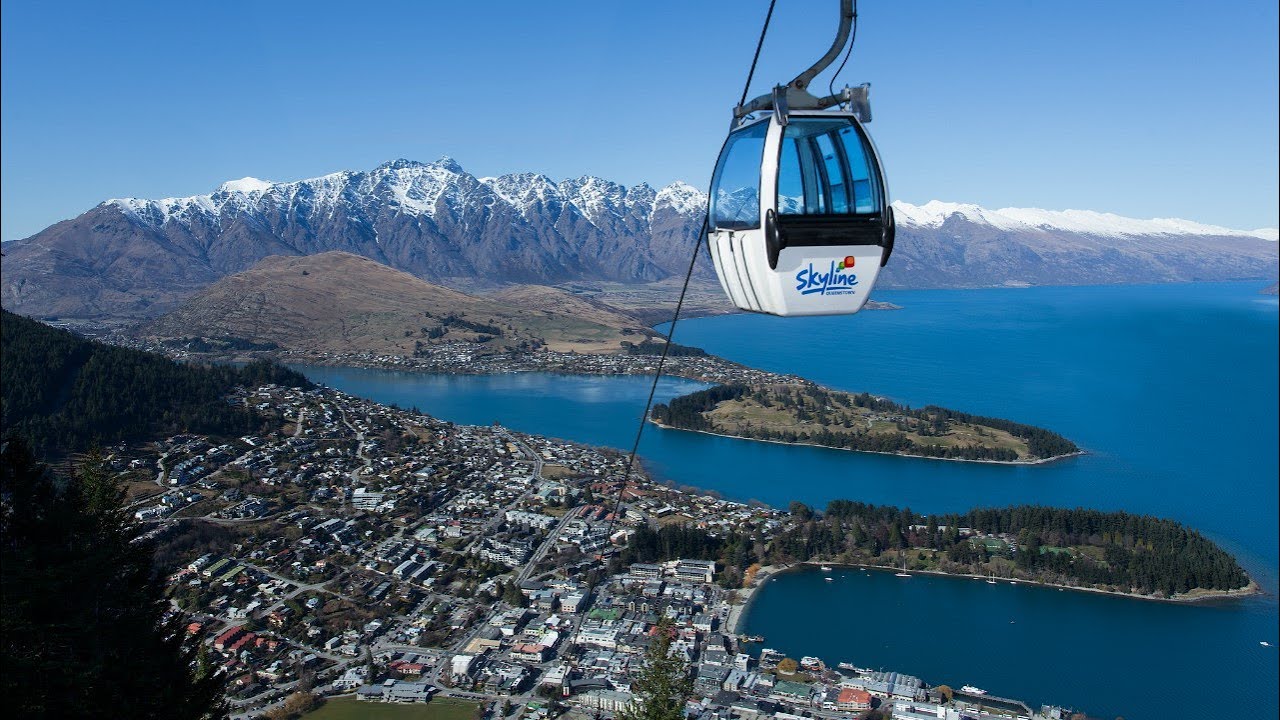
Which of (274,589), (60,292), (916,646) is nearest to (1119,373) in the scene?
(916,646)

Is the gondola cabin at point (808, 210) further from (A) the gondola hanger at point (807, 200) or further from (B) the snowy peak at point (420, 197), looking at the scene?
(B) the snowy peak at point (420, 197)

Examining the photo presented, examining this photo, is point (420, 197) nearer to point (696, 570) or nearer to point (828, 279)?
point (696, 570)

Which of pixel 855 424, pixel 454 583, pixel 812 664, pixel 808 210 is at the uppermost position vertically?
pixel 808 210

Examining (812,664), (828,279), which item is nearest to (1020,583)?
(812,664)

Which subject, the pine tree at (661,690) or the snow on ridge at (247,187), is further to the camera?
the snow on ridge at (247,187)

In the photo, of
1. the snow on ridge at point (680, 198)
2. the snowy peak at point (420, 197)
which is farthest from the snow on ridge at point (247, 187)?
the snow on ridge at point (680, 198)

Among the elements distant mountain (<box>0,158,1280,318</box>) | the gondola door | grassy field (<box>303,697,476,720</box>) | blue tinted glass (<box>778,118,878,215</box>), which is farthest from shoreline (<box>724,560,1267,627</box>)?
distant mountain (<box>0,158,1280,318</box>)

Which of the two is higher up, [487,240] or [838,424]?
[487,240]
